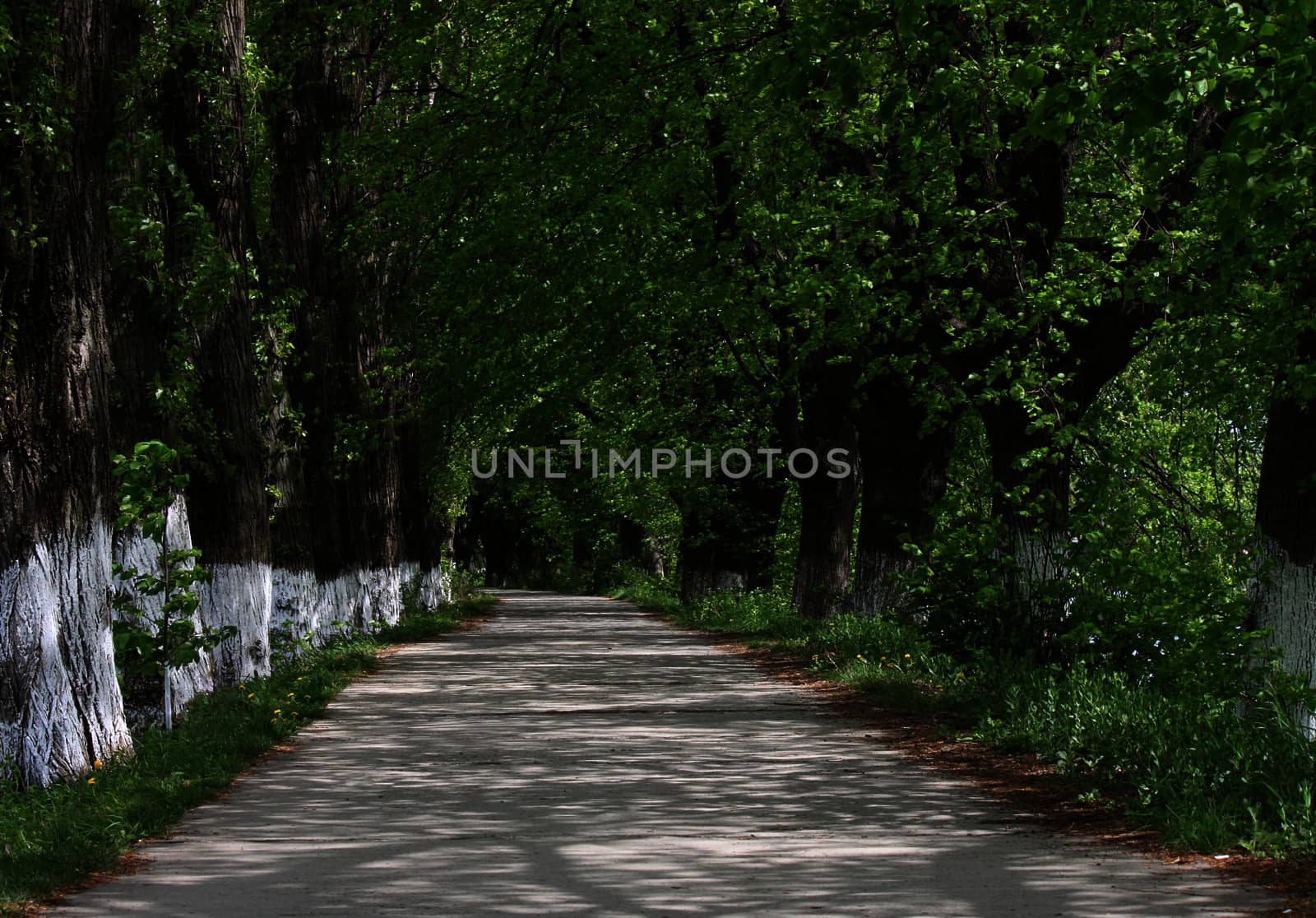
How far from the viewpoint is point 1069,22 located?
11.1m

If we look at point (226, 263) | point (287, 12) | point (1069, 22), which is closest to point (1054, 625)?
point (1069, 22)

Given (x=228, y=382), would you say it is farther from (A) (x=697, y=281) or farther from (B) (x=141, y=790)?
(B) (x=141, y=790)

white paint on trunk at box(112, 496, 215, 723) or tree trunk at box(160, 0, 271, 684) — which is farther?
tree trunk at box(160, 0, 271, 684)

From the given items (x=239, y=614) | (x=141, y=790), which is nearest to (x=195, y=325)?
(x=239, y=614)

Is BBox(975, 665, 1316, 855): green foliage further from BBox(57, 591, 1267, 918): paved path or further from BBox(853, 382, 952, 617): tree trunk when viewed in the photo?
BBox(853, 382, 952, 617): tree trunk

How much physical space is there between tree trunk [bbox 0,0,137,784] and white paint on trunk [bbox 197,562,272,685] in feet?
19.4

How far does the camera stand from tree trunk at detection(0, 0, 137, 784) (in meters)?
9.93

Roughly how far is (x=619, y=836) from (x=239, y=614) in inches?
375

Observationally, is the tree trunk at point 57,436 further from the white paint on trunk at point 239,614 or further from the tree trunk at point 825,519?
the tree trunk at point 825,519

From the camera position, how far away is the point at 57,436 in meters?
10.2

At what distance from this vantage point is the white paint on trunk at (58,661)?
987 cm

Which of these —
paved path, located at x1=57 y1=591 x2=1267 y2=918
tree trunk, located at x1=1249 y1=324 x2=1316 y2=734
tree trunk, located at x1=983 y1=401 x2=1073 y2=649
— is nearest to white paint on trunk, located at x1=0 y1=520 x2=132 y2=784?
paved path, located at x1=57 y1=591 x2=1267 y2=918

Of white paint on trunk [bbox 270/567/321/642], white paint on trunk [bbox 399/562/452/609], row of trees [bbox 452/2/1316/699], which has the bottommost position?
white paint on trunk [bbox 399/562/452/609]

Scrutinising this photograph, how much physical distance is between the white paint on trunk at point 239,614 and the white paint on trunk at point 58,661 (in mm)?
5922
